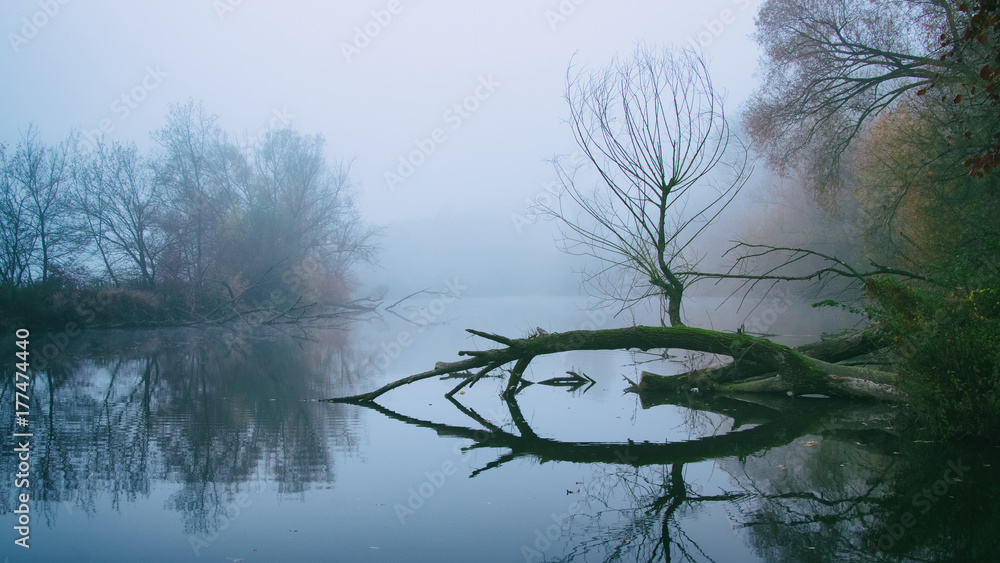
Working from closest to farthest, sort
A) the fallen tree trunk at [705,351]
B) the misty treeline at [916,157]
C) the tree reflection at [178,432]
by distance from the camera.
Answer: the tree reflection at [178,432] → the misty treeline at [916,157] → the fallen tree trunk at [705,351]

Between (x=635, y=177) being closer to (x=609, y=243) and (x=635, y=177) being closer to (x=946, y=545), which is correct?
(x=609, y=243)

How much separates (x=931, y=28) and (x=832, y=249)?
58.6ft

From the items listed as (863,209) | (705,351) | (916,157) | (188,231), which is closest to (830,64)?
(916,157)

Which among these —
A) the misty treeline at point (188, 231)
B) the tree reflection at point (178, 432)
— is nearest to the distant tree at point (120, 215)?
the misty treeline at point (188, 231)

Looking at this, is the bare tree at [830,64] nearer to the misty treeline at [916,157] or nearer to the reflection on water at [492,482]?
the misty treeline at [916,157]

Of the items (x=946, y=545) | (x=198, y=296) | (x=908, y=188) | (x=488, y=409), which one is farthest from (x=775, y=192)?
(x=946, y=545)

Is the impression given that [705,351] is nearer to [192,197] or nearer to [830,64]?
[830,64]

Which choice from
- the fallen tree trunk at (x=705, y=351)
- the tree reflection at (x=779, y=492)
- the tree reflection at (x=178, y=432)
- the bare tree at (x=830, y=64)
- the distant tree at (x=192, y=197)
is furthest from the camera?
the distant tree at (x=192, y=197)
